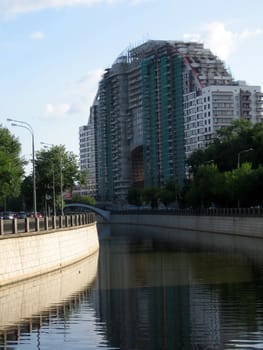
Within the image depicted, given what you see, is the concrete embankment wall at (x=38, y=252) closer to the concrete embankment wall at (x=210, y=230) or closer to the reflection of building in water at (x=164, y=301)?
the reflection of building in water at (x=164, y=301)

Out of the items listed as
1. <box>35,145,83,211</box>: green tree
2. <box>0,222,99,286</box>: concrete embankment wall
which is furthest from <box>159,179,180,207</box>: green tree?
<box>0,222,99,286</box>: concrete embankment wall

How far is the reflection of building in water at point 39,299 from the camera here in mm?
26314

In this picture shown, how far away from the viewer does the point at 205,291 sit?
1372 inches

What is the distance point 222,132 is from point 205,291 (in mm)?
119431

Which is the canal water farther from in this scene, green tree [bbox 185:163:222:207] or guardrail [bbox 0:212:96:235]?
green tree [bbox 185:163:222:207]

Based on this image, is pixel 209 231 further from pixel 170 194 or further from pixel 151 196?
pixel 151 196

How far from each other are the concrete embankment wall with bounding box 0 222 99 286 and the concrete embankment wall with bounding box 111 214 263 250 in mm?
16858

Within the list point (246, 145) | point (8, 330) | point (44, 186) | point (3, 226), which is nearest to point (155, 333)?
point (8, 330)

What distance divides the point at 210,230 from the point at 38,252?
63.1 m

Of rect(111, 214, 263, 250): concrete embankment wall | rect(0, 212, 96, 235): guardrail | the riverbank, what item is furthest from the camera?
rect(111, 214, 263, 250): concrete embankment wall

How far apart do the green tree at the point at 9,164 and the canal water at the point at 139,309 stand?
108 ft

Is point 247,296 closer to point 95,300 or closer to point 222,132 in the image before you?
point 95,300

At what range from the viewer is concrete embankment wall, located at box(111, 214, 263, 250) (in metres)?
78.4

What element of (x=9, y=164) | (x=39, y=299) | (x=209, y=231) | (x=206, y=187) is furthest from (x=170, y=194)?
(x=39, y=299)
